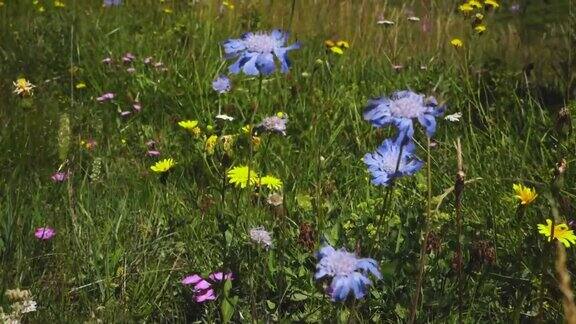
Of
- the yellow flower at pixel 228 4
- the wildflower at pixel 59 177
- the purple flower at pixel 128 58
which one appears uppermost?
the wildflower at pixel 59 177

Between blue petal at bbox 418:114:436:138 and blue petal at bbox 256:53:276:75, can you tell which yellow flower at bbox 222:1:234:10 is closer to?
blue petal at bbox 256:53:276:75

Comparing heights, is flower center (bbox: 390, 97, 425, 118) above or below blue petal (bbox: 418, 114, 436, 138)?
above

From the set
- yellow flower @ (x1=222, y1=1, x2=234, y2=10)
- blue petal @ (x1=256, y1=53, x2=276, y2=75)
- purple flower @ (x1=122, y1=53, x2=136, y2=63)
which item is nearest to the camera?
blue petal @ (x1=256, y1=53, x2=276, y2=75)

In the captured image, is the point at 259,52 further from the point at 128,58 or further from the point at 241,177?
the point at 128,58

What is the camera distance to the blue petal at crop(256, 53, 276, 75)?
1.31 meters

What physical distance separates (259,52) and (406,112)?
352 mm

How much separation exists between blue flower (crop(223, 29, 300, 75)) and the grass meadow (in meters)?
0.02

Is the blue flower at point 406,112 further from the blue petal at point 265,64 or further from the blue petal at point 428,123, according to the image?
the blue petal at point 265,64

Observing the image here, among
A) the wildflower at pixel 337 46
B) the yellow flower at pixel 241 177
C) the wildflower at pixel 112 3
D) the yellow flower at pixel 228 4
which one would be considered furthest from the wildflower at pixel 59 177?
the yellow flower at pixel 228 4

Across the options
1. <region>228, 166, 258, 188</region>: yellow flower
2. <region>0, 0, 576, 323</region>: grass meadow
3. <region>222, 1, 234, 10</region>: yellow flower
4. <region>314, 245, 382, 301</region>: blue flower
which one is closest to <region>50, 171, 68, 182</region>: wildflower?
<region>0, 0, 576, 323</region>: grass meadow

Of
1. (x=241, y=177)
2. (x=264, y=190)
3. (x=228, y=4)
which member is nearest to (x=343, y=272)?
(x=241, y=177)

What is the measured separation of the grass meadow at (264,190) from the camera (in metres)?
1.52

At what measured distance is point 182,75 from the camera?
3.27 m

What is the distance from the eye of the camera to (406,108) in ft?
3.76
